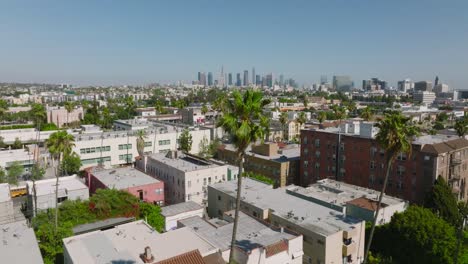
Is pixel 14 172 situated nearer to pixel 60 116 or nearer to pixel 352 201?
pixel 352 201

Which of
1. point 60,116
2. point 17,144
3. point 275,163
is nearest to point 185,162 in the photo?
point 275,163

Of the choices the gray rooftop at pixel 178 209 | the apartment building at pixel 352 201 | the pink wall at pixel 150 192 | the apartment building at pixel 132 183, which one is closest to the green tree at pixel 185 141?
the apartment building at pixel 132 183

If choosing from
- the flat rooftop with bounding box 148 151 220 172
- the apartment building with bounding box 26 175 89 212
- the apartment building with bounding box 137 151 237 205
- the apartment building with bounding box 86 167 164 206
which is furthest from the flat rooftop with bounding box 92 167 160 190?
the flat rooftop with bounding box 148 151 220 172

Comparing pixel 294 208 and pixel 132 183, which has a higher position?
pixel 294 208

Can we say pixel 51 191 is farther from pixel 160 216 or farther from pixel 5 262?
A: pixel 5 262

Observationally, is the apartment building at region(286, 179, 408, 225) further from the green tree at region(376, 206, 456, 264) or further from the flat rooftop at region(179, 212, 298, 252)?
the flat rooftop at region(179, 212, 298, 252)
